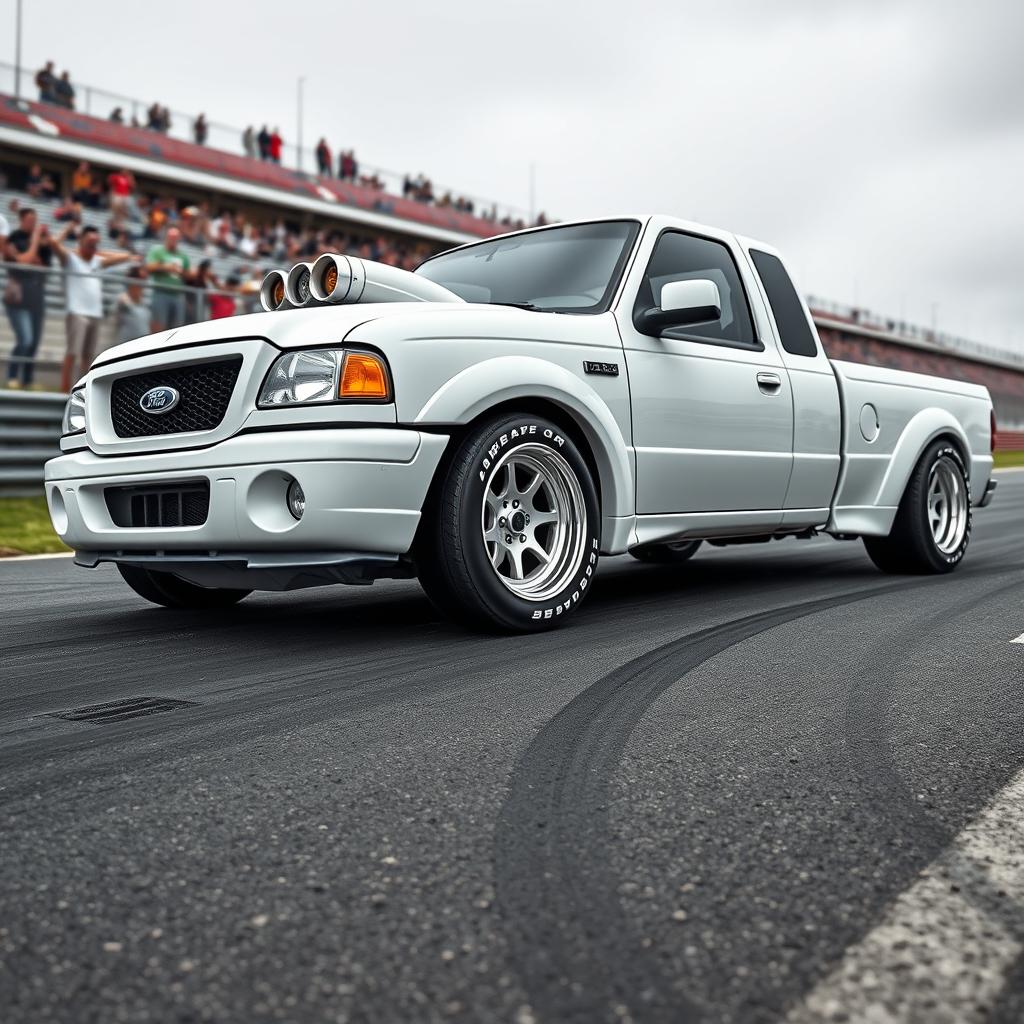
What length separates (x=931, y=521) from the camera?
6996mm

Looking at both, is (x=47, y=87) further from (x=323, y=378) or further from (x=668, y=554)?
(x=323, y=378)

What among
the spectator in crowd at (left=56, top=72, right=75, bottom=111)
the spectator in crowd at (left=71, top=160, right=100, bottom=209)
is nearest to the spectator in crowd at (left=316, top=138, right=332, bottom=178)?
the spectator in crowd at (left=56, top=72, right=75, bottom=111)

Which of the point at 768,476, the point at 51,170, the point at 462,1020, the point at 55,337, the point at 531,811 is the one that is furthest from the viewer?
the point at 51,170

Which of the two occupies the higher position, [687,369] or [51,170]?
[51,170]

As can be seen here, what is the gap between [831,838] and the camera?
2.11 metres

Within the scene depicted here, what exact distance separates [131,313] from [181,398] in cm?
666

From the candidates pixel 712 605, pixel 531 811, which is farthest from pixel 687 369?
pixel 531 811

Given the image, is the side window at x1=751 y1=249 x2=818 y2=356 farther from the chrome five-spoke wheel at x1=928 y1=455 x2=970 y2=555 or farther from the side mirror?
the chrome five-spoke wheel at x1=928 y1=455 x2=970 y2=555

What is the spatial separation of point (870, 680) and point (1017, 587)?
2.88m

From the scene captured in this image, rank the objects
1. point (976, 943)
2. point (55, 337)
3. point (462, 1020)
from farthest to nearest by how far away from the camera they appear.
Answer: point (55, 337) → point (976, 943) → point (462, 1020)

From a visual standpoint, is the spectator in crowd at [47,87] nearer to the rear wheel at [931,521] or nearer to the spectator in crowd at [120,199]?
the spectator in crowd at [120,199]

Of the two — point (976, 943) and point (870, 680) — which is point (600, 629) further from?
point (976, 943)

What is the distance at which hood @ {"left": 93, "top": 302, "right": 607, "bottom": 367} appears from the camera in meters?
4.08

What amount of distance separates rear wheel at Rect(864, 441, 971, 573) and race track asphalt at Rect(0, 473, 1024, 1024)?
2529mm
